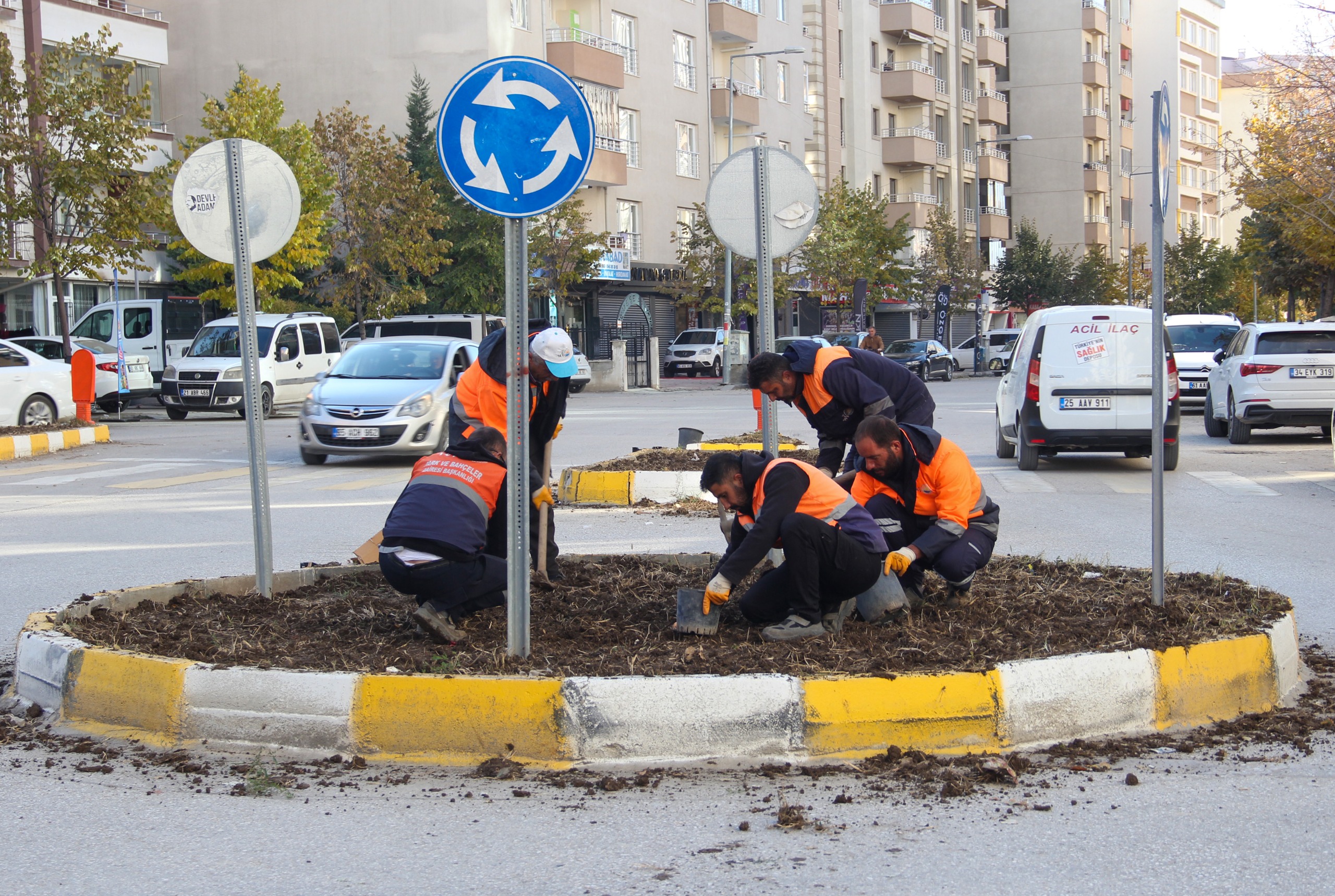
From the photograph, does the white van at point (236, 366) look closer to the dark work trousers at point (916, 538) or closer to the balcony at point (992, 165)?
the dark work trousers at point (916, 538)

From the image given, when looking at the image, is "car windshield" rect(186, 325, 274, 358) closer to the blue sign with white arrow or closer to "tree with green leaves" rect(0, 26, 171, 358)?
"tree with green leaves" rect(0, 26, 171, 358)

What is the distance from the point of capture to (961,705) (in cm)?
478

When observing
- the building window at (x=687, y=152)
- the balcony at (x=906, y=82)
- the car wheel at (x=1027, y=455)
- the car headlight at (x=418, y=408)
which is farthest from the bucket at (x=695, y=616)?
the balcony at (x=906, y=82)

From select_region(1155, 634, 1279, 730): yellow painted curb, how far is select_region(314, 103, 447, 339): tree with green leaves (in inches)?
1219

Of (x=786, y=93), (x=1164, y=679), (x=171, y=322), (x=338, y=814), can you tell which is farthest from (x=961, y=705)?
(x=786, y=93)

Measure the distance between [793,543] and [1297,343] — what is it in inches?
565

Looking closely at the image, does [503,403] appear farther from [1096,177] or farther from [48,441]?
[1096,177]

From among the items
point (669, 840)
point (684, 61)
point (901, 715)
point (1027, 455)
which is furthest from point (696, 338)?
point (669, 840)

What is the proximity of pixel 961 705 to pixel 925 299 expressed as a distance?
186ft

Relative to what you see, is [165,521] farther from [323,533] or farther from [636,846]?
[636,846]

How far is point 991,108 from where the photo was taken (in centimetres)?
7275

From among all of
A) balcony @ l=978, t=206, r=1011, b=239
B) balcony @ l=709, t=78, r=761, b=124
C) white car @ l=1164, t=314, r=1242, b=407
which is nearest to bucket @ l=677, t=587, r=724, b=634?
white car @ l=1164, t=314, r=1242, b=407

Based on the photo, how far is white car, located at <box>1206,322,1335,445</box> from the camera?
17.4 meters

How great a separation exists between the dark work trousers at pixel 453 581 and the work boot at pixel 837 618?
1.37m
